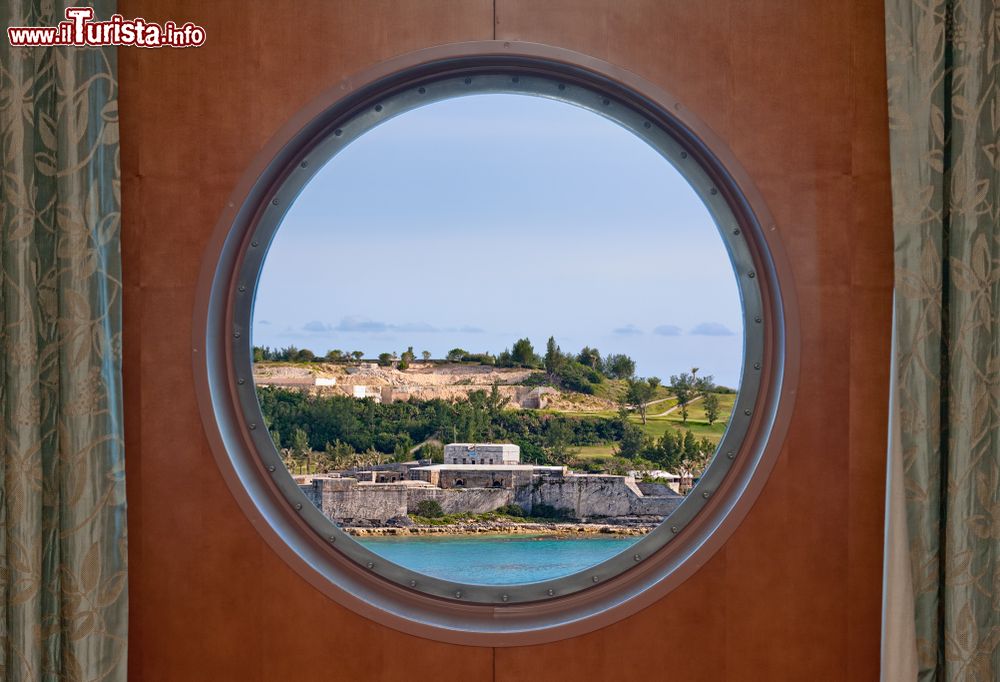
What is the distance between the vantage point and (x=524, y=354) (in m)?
2.18

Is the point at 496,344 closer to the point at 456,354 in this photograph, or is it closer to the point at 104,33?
the point at 456,354

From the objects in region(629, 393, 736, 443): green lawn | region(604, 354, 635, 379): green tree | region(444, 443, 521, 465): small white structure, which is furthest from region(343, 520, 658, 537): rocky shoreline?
region(604, 354, 635, 379): green tree

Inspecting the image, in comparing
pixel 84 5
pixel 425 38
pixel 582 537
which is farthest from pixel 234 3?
pixel 582 537

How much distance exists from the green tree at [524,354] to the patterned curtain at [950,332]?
3.06 feet

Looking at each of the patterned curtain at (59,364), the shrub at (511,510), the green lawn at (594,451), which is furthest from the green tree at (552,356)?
the patterned curtain at (59,364)

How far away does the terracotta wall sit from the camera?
165 centimetres

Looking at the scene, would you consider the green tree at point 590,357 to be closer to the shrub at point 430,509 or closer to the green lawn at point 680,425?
the green lawn at point 680,425

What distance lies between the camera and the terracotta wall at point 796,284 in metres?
1.65

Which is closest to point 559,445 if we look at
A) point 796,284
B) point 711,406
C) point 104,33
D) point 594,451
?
point 594,451

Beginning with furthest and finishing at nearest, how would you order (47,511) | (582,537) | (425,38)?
(582,537) → (425,38) → (47,511)

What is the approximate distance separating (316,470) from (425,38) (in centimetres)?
117

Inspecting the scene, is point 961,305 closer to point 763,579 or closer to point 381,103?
point 763,579

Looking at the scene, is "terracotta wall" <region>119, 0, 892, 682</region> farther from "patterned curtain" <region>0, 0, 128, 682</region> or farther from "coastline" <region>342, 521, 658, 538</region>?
"coastline" <region>342, 521, 658, 538</region>

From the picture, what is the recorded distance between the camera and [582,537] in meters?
2.22
